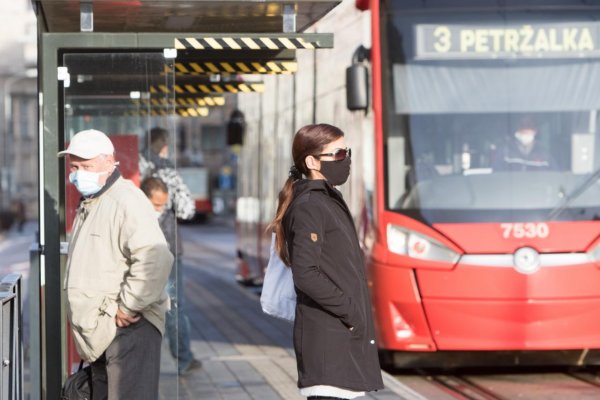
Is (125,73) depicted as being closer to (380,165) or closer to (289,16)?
(289,16)

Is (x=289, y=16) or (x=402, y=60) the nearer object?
(x=289, y=16)

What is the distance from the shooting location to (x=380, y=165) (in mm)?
11180

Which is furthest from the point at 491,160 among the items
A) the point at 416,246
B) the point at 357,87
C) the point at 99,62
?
the point at 99,62

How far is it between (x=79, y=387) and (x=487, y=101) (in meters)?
5.62

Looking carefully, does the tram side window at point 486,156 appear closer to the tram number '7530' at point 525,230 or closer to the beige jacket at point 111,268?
the tram number '7530' at point 525,230

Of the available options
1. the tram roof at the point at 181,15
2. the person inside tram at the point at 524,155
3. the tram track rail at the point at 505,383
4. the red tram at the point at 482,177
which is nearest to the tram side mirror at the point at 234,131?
the tram track rail at the point at 505,383

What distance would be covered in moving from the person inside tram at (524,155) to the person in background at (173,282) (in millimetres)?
2532

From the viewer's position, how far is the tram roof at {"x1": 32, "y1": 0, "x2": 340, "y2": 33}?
814cm

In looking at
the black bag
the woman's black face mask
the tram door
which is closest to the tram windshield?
the tram door

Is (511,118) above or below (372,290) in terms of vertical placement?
above

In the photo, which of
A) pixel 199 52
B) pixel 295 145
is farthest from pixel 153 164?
pixel 295 145

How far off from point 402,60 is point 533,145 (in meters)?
1.19

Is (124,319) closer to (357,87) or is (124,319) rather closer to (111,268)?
(111,268)

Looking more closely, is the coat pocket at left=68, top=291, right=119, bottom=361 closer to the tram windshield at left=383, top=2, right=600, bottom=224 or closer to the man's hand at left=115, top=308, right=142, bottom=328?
the man's hand at left=115, top=308, right=142, bottom=328
